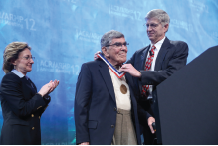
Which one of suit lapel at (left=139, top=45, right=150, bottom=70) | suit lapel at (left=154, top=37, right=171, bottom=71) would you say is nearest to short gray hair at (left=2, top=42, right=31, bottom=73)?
suit lapel at (left=139, top=45, right=150, bottom=70)

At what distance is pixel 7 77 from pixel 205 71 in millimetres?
1599

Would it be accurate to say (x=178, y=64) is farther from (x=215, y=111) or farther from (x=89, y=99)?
(x=215, y=111)

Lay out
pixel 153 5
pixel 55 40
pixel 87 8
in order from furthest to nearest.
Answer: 1. pixel 153 5
2. pixel 87 8
3. pixel 55 40

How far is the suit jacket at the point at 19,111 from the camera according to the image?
1.87m

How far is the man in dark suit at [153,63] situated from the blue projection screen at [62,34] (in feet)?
5.24

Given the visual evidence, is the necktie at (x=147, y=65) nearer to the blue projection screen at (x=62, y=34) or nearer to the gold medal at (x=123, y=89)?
the gold medal at (x=123, y=89)

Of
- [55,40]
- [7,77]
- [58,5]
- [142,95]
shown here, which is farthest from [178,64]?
[58,5]

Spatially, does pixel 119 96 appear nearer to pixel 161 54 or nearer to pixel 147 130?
pixel 147 130

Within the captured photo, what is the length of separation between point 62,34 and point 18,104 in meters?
1.93

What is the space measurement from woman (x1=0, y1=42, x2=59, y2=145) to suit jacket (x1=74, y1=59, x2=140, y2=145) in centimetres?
50

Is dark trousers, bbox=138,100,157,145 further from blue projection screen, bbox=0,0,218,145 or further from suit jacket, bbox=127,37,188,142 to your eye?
blue projection screen, bbox=0,0,218,145

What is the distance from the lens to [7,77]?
1.97m

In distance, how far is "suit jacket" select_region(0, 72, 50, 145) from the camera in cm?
187

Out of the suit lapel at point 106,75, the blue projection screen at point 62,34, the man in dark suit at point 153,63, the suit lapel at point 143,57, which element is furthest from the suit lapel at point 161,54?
the blue projection screen at point 62,34
